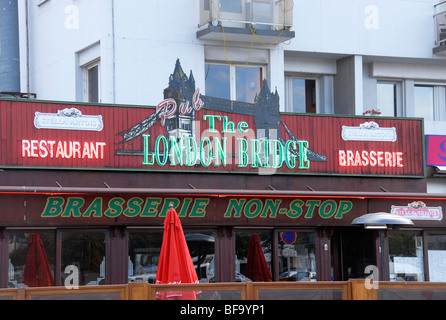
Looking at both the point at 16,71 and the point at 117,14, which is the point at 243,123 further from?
the point at 16,71

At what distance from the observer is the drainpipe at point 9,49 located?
25.8 metres

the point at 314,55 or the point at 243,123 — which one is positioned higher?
the point at 314,55

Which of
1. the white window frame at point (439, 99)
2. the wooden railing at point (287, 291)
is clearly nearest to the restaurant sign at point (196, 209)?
the white window frame at point (439, 99)

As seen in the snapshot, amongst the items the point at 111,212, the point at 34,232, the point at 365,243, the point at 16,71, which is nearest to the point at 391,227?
the point at 365,243

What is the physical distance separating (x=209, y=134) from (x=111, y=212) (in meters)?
2.92

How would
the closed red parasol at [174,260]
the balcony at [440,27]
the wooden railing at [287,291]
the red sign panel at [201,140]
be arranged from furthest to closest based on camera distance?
the balcony at [440,27], the red sign panel at [201,140], the closed red parasol at [174,260], the wooden railing at [287,291]

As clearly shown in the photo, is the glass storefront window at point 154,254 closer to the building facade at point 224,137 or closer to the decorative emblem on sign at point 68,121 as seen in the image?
the building facade at point 224,137

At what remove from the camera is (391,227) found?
762 inches

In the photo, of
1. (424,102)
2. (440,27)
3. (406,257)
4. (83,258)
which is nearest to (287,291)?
(83,258)

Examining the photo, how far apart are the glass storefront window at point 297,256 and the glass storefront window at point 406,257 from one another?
2.20m

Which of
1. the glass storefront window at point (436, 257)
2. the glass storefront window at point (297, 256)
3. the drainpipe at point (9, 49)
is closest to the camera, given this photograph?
the glass storefront window at point (297, 256)
